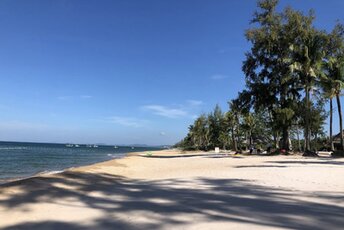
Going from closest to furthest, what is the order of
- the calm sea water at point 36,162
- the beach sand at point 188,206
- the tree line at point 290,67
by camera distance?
the beach sand at point 188,206, the calm sea water at point 36,162, the tree line at point 290,67

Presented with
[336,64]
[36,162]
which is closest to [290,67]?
[336,64]

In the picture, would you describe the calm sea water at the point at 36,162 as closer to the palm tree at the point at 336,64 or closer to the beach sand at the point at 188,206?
the beach sand at the point at 188,206

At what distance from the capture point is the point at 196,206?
25.4 feet

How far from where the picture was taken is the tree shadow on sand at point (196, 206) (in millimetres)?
6344

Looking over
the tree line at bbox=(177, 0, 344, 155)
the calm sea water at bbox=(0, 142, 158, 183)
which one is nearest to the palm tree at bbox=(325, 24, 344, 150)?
the tree line at bbox=(177, 0, 344, 155)

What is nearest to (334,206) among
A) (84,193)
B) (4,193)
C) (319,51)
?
(84,193)

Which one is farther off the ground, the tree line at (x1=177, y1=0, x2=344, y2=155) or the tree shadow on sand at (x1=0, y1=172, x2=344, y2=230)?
the tree line at (x1=177, y1=0, x2=344, y2=155)

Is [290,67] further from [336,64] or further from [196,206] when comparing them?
[196,206]

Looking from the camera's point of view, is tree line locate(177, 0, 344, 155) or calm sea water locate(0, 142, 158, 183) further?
tree line locate(177, 0, 344, 155)

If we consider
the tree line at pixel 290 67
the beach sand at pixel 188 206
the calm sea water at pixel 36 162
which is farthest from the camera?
→ the tree line at pixel 290 67

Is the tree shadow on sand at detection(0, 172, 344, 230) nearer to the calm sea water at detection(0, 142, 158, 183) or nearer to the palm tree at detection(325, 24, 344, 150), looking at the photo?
the calm sea water at detection(0, 142, 158, 183)

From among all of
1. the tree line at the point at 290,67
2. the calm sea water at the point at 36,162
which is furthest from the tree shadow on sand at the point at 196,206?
the tree line at the point at 290,67

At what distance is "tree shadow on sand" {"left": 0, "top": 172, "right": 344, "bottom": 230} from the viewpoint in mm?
6344

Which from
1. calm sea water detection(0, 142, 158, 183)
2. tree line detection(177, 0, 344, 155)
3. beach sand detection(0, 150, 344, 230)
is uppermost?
tree line detection(177, 0, 344, 155)
